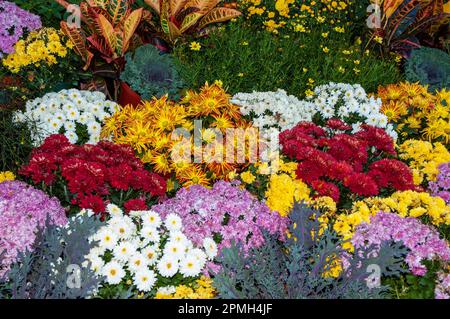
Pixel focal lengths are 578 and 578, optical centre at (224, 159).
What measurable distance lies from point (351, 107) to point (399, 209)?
144 cm

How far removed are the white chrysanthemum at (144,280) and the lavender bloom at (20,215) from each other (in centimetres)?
55

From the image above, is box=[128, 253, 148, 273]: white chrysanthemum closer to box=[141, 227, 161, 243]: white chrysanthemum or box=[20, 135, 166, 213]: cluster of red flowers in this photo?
box=[141, 227, 161, 243]: white chrysanthemum

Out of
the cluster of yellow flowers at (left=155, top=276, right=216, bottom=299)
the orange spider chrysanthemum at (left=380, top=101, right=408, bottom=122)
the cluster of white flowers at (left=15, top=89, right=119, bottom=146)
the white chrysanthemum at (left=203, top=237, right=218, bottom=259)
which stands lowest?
the cluster of yellow flowers at (left=155, top=276, right=216, bottom=299)

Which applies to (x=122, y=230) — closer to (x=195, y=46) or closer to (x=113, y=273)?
(x=113, y=273)

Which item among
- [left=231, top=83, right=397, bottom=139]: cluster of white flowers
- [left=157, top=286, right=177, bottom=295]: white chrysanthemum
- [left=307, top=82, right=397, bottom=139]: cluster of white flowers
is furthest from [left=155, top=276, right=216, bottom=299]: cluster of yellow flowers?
[left=307, top=82, right=397, bottom=139]: cluster of white flowers

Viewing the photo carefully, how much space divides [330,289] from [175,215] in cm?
90

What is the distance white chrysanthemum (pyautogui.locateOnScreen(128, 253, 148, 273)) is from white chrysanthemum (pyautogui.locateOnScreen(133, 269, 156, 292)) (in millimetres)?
25

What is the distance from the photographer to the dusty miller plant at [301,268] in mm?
2686

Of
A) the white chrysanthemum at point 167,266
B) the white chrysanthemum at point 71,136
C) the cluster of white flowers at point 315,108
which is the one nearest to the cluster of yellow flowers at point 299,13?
the cluster of white flowers at point 315,108

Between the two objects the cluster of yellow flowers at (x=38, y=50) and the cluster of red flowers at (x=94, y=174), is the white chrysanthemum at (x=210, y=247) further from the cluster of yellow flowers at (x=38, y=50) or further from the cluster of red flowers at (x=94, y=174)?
the cluster of yellow flowers at (x=38, y=50)

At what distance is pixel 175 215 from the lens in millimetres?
3135

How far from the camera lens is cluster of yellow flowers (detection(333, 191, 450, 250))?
125 inches

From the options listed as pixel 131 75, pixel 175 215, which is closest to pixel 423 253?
pixel 175 215
